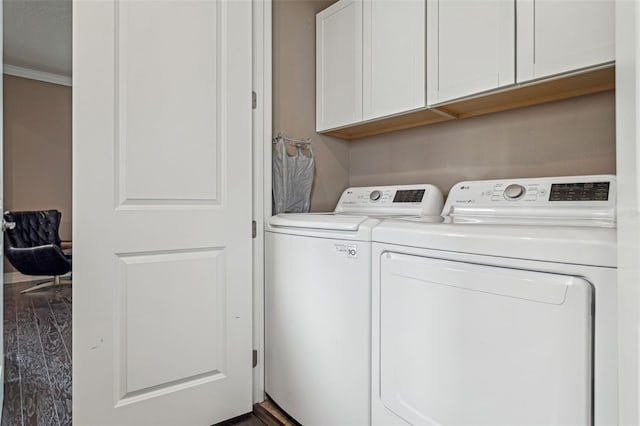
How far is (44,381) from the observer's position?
1994mm

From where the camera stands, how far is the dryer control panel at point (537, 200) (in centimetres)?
122

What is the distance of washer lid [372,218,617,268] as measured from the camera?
2.51 feet

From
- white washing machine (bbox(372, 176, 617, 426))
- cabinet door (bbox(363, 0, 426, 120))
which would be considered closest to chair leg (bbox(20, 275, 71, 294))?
cabinet door (bbox(363, 0, 426, 120))

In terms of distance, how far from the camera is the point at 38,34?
3.63 m

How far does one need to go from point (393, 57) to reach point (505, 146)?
25.1 inches

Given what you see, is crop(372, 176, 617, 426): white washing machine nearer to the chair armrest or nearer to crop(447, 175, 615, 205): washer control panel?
crop(447, 175, 615, 205): washer control panel

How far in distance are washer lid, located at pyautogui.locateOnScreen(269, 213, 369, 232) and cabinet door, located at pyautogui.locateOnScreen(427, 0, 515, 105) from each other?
0.65 m

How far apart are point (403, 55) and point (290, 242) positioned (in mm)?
967

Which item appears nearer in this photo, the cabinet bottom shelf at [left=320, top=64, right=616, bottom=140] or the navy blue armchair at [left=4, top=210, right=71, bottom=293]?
the cabinet bottom shelf at [left=320, top=64, right=616, bottom=140]

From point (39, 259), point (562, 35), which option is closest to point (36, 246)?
point (39, 259)

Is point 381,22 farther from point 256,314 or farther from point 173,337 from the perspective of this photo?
point 173,337

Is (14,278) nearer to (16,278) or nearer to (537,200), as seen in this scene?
(16,278)

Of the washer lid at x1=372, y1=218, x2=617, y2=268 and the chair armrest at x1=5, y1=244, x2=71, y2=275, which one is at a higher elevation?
the washer lid at x1=372, y1=218, x2=617, y2=268

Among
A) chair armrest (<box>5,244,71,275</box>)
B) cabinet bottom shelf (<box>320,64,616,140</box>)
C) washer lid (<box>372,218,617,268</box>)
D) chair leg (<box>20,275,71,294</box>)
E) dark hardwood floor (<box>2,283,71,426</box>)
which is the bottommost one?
dark hardwood floor (<box>2,283,71,426</box>)
